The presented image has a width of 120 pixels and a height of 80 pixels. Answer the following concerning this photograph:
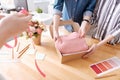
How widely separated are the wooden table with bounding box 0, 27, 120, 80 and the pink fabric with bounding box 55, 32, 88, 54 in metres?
0.09

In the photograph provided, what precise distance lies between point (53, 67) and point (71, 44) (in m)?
0.19

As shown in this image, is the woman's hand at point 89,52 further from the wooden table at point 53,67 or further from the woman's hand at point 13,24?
the woman's hand at point 13,24

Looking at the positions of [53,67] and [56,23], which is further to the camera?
[56,23]

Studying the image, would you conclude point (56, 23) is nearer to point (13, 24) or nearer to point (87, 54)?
point (87, 54)

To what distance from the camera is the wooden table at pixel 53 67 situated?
2.81ft

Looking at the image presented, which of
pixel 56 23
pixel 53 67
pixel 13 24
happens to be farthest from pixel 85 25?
pixel 13 24

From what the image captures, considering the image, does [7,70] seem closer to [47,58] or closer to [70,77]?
[47,58]

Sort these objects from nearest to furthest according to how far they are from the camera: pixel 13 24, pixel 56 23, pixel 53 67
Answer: pixel 13 24 → pixel 53 67 → pixel 56 23

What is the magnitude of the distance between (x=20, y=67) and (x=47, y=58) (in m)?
0.19

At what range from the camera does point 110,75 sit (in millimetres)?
873

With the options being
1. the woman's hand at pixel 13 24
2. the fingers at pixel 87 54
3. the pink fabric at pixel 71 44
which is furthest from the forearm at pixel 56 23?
the woman's hand at pixel 13 24

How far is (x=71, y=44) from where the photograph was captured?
3.15 feet

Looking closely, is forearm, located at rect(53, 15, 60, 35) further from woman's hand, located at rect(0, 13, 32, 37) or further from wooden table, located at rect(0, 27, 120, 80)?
woman's hand, located at rect(0, 13, 32, 37)

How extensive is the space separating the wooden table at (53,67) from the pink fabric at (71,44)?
0.09 metres
